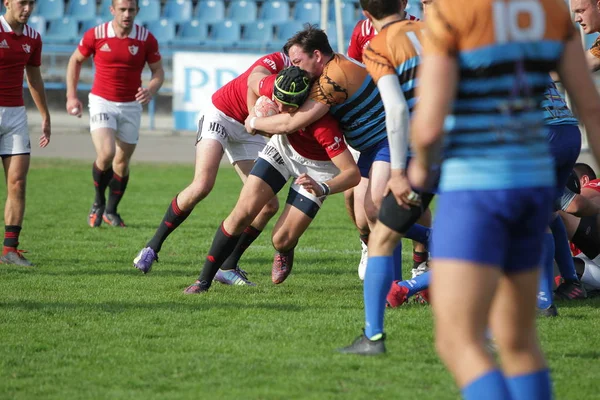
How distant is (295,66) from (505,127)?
10.2 feet

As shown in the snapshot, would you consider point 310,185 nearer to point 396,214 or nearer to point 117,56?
point 396,214

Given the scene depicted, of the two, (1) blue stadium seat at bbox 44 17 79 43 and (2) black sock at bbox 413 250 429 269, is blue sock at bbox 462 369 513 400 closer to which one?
(2) black sock at bbox 413 250 429 269

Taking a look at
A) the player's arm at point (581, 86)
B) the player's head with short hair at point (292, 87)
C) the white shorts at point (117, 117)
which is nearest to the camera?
the player's arm at point (581, 86)

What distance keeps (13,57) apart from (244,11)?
17002 millimetres

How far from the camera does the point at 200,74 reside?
19031mm

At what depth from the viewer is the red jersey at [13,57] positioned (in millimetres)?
7840

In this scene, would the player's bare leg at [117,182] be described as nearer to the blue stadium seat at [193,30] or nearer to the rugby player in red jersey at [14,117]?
the rugby player in red jersey at [14,117]

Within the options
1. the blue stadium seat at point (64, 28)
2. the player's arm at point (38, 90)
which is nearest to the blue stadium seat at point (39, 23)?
the blue stadium seat at point (64, 28)

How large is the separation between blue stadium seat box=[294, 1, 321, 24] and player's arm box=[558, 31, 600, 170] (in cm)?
2189

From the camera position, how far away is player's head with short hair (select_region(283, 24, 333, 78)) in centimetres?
571

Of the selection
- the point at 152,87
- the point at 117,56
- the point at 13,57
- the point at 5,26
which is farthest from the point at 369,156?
the point at 117,56

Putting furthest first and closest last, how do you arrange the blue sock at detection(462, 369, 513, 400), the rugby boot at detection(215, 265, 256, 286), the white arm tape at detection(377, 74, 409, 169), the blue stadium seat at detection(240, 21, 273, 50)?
the blue stadium seat at detection(240, 21, 273, 50) < the rugby boot at detection(215, 265, 256, 286) < the white arm tape at detection(377, 74, 409, 169) < the blue sock at detection(462, 369, 513, 400)

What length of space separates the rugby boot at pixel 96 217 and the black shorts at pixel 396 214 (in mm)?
6004

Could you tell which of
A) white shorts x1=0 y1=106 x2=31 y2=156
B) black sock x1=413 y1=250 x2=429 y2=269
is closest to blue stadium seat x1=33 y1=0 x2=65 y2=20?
white shorts x1=0 y1=106 x2=31 y2=156
